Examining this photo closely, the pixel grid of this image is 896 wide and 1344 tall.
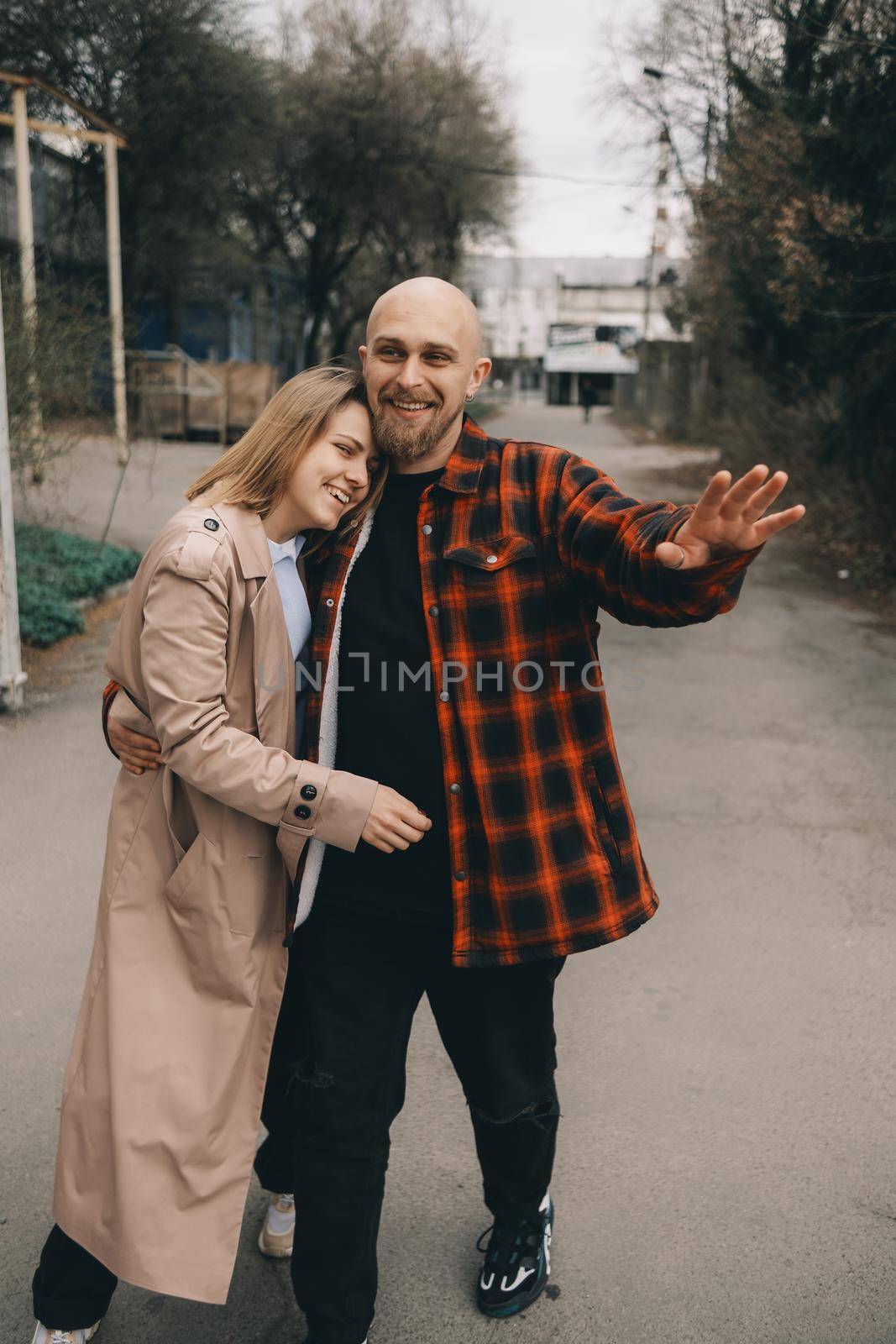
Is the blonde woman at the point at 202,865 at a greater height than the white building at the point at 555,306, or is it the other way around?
the white building at the point at 555,306

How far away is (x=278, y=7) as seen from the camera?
87.4 ft

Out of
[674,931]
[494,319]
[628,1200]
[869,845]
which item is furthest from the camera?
[494,319]

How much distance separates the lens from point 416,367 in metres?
2.29

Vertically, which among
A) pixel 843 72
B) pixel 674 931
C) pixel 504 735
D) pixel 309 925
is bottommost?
pixel 674 931

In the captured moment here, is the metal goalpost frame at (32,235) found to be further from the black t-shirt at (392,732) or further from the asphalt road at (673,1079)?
the black t-shirt at (392,732)

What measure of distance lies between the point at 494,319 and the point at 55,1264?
8602 cm

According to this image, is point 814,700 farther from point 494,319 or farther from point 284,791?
point 494,319

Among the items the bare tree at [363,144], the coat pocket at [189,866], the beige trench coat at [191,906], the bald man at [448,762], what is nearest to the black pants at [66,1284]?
the beige trench coat at [191,906]

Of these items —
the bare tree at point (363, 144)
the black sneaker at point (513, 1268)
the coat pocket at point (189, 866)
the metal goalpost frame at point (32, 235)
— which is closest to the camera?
the coat pocket at point (189, 866)

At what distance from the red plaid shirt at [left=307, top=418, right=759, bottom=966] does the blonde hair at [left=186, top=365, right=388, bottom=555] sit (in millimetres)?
232

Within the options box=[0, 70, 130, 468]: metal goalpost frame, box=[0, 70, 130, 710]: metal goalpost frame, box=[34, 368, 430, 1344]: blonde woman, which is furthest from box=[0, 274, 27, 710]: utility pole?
box=[34, 368, 430, 1344]: blonde woman

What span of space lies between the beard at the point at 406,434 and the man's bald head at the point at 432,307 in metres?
0.16

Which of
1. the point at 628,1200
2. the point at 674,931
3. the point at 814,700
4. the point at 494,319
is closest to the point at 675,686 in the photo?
the point at 814,700

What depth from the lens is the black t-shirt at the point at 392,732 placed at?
2311 mm
